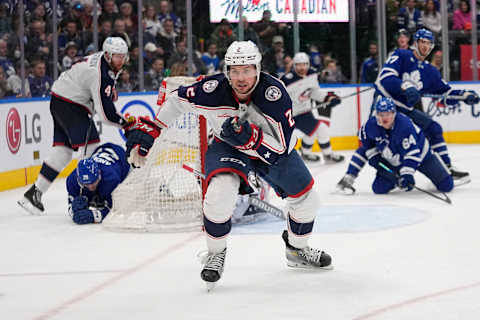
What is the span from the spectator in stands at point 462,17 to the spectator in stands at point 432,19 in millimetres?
175

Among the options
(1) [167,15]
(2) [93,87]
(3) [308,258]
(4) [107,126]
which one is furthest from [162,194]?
(1) [167,15]

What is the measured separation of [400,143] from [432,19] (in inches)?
173

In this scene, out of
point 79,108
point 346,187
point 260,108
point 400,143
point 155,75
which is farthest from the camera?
point 155,75

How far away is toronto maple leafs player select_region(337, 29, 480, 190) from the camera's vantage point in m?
6.02

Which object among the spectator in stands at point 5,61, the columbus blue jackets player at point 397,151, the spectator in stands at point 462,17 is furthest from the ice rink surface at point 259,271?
the spectator in stands at point 462,17

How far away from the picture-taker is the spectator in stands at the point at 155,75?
857 centimetres

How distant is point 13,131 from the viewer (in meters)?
6.51

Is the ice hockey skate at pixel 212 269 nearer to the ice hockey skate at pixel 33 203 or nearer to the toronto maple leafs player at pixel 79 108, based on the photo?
the toronto maple leafs player at pixel 79 108

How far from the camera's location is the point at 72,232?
15.1 ft

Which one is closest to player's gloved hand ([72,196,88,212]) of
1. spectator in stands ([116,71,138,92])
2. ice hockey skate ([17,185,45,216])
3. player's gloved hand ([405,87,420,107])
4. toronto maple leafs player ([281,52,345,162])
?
ice hockey skate ([17,185,45,216])

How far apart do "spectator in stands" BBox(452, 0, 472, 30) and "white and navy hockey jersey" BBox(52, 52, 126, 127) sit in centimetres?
540

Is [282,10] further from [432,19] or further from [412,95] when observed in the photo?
[412,95]

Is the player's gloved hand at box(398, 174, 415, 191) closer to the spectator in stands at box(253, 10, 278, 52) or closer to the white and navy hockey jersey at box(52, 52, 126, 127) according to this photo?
the white and navy hockey jersey at box(52, 52, 126, 127)

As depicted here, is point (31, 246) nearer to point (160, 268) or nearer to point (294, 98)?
point (160, 268)
